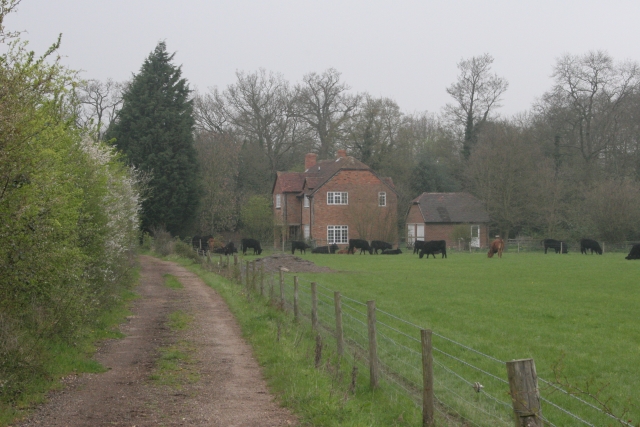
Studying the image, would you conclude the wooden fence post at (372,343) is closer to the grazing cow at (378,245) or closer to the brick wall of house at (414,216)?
the grazing cow at (378,245)

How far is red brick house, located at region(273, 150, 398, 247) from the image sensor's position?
196 ft

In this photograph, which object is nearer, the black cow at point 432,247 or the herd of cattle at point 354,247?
the black cow at point 432,247

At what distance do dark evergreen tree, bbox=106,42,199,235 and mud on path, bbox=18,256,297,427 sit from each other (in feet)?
113

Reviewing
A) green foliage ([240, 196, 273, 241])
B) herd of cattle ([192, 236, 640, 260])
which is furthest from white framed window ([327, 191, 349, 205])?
green foliage ([240, 196, 273, 241])

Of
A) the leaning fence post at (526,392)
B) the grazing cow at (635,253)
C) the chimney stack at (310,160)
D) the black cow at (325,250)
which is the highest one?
the chimney stack at (310,160)

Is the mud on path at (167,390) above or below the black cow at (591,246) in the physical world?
below

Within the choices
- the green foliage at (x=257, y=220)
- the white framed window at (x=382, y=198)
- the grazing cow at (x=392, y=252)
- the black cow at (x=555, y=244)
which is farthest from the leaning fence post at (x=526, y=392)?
the white framed window at (x=382, y=198)

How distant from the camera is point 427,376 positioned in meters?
7.38

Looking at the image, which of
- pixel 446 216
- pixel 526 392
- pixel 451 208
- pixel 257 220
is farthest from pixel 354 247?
pixel 526 392

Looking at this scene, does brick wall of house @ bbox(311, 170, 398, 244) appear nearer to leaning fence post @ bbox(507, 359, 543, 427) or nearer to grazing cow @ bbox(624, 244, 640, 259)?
grazing cow @ bbox(624, 244, 640, 259)

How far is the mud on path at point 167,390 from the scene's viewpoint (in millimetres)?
7875

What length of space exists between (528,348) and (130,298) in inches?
468

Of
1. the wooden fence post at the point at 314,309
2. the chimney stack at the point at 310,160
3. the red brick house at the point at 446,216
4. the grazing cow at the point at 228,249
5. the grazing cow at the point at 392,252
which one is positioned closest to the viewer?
the wooden fence post at the point at 314,309

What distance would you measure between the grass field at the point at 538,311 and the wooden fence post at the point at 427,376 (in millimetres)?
1203
